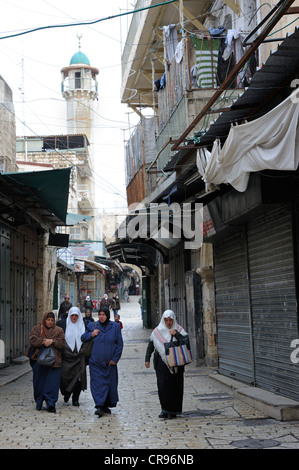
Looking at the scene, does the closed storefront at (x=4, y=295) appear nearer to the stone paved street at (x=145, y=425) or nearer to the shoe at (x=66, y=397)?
the stone paved street at (x=145, y=425)

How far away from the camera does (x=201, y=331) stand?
1225cm

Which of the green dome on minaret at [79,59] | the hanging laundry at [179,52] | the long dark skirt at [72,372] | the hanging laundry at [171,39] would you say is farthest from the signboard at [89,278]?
the long dark skirt at [72,372]

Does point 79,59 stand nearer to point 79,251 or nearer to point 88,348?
point 79,251

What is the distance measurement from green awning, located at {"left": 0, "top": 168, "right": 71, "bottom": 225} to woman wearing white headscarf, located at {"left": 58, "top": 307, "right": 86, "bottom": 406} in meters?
2.59

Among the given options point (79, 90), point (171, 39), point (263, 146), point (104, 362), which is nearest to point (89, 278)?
point (79, 90)

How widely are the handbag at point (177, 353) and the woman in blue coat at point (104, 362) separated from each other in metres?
0.88

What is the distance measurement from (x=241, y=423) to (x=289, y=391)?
976mm

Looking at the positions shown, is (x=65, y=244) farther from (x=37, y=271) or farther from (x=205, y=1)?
(x=205, y=1)

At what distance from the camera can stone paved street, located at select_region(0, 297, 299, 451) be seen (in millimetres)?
5680

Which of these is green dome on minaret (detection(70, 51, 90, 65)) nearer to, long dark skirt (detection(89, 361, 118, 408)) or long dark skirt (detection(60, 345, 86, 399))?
long dark skirt (detection(60, 345, 86, 399))

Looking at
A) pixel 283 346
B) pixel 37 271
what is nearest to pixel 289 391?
pixel 283 346

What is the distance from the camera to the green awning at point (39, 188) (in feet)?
32.4

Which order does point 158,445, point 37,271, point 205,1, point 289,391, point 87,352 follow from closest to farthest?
1. point 158,445
2. point 289,391
3. point 87,352
4. point 205,1
5. point 37,271

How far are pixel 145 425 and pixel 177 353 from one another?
2.93 ft
